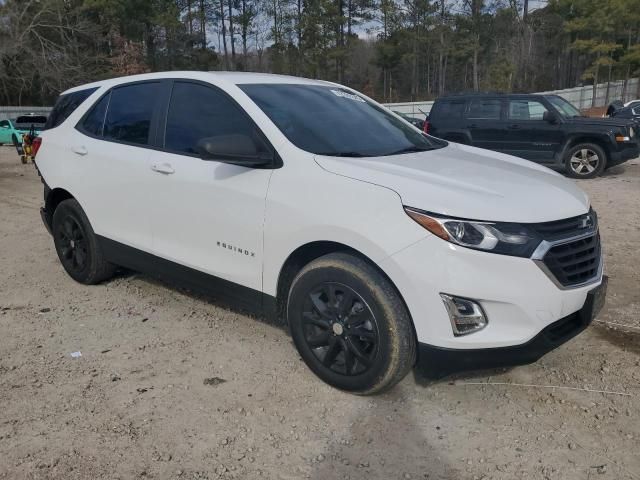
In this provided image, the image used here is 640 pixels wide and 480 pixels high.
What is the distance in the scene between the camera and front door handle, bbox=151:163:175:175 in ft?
12.4

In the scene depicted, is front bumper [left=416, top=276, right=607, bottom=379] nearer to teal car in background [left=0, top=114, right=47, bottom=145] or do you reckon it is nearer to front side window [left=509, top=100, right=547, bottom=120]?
front side window [left=509, top=100, right=547, bottom=120]

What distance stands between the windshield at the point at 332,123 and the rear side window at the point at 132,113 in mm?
893

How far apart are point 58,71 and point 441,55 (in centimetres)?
3153

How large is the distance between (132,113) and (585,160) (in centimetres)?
1000

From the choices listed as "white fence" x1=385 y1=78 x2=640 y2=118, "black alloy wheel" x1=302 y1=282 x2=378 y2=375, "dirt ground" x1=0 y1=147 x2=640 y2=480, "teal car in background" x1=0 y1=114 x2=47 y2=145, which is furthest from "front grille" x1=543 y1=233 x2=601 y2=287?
"white fence" x1=385 y1=78 x2=640 y2=118

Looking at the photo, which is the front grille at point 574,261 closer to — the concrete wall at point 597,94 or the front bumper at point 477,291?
the front bumper at point 477,291

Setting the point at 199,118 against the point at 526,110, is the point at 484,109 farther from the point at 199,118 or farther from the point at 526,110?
the point at 199,118

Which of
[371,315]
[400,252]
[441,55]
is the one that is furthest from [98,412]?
[441,55]

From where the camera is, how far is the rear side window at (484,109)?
12.0m

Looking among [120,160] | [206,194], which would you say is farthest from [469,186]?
[120,160]

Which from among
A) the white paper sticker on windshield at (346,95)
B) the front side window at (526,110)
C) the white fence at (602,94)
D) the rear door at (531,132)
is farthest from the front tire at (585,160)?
the white fence at (602,94)

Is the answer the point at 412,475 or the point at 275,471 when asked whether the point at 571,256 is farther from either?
the point at 275,471

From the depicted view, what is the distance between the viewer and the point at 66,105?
503cm

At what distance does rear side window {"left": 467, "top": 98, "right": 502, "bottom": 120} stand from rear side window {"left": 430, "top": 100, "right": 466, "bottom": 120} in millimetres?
218
